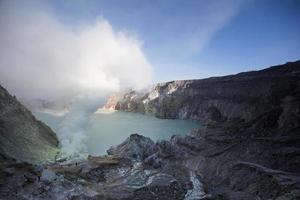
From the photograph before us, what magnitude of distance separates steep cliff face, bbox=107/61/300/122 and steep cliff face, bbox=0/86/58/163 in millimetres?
36085

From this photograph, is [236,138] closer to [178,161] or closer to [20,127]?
[178,161]

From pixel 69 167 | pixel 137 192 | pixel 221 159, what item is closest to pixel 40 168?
pixel 69 167

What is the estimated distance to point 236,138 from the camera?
32.9 meters

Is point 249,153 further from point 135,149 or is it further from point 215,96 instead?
point 215,96

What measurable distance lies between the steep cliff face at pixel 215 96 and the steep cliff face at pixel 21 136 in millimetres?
36085

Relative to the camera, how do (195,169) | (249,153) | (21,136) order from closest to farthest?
(249,153)
(195,169)
(21,136)


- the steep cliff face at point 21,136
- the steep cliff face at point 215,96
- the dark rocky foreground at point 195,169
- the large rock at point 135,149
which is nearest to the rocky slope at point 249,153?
the dark rocky foreground at point 195,169

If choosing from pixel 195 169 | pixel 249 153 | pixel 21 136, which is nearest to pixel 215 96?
pixel 195 169

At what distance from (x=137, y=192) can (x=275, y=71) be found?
207ft

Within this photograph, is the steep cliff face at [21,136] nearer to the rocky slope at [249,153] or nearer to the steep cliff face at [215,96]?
the rocky slope at [249,153]

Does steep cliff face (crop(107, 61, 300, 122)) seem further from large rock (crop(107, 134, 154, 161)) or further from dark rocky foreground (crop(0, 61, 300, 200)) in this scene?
large rock (crop(107, 134, 154, 161))

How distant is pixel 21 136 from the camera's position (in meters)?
39.8

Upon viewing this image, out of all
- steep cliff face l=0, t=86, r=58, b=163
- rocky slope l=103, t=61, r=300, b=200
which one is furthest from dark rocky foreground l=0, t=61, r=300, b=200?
steep cliff face l=0, t=86, r=58, b=163

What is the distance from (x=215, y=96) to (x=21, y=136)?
247 feet
